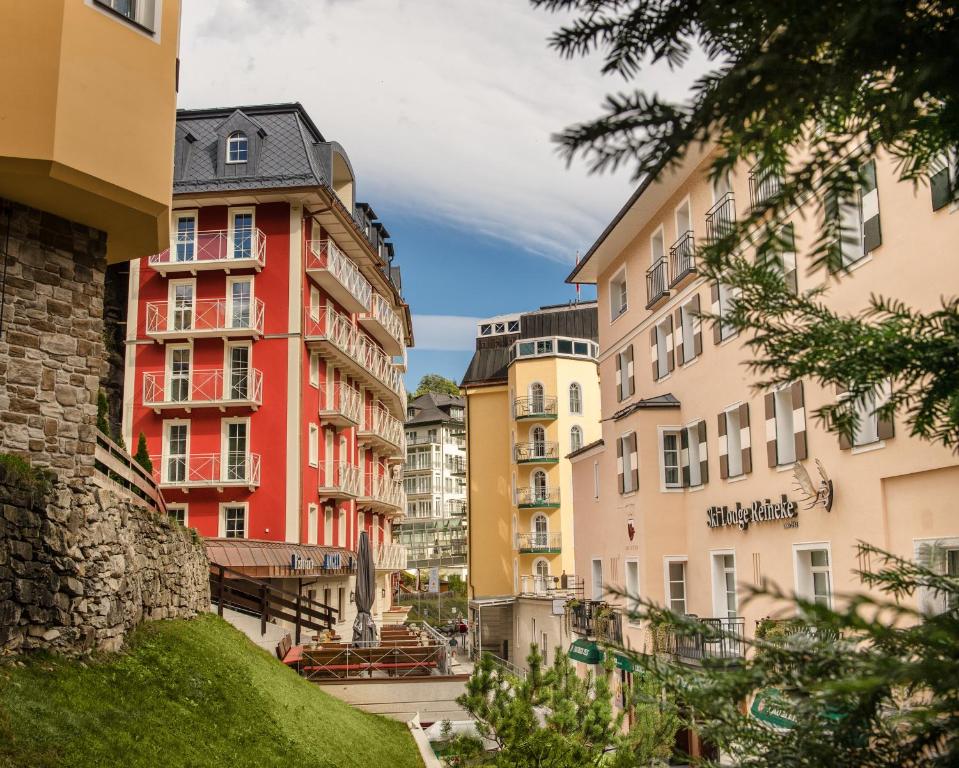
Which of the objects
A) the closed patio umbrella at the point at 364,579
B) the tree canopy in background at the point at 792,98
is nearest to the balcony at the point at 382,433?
the closed patio umbrella at the point at 364,579

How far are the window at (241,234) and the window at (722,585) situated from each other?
66.7 feet

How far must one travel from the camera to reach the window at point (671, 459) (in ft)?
82.5

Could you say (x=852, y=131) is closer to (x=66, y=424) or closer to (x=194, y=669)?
(x=66, y=424)

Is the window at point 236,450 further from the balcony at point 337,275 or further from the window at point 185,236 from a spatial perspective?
the window at point 185,236

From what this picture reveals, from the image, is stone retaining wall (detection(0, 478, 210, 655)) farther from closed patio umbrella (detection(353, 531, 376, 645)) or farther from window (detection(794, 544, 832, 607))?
closed patio umbrella (detection(353, 531, 376, 645))

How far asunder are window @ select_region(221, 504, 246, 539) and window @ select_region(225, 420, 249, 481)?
106 cm

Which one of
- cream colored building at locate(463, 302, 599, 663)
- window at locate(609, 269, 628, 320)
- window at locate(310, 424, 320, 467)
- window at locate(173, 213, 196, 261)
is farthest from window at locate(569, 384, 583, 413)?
window at locate(173, 213, 196, 261)

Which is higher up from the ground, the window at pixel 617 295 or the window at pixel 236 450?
the window at pixel 617 295

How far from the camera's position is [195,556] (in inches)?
779

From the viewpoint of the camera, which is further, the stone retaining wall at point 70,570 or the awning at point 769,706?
the stone retaining wall at point 70,570

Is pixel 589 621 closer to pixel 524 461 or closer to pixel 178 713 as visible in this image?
pixel 178 713

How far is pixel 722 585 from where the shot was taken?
22.8 m

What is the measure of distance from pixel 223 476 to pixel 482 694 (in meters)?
21.9

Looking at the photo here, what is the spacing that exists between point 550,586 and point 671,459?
24861 millimetres
